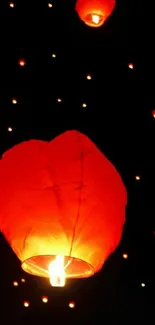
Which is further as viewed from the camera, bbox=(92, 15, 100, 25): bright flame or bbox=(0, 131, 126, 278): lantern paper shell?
bbox=(92, 15, 100, 25): bright flame

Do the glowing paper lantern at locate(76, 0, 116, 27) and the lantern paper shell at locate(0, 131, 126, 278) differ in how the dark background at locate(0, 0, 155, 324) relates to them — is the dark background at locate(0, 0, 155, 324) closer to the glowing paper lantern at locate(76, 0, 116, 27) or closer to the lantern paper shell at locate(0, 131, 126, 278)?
the glowing paper lantern at locate(76, 0, 116, 27)

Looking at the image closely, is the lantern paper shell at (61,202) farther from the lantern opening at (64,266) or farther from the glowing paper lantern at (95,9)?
the glowing paper lantern at (95,9)

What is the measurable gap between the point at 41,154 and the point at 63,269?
1.15ft

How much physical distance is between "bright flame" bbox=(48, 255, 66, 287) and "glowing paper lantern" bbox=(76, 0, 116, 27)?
1240mm

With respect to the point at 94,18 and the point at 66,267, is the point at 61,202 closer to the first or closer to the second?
the point at 66,267

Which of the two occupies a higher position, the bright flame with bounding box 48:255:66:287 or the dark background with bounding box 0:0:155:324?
the dark background with bounding box 0:0:155:324

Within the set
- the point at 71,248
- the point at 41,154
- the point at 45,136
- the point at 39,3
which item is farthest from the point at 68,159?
the point at 39,3

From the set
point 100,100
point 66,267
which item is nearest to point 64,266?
point 66,267

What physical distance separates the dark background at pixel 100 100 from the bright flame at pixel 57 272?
4.56ft

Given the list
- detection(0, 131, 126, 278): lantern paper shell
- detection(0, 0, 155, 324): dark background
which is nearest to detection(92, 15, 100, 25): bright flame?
detection(0, 0, 155, 324): dark background

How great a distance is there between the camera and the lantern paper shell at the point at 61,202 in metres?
2.18

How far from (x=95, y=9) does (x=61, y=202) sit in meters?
1.20

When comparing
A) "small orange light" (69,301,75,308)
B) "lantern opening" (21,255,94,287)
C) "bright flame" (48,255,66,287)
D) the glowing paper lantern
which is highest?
the glowing paper lantern

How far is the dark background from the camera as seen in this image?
12.1 feet
